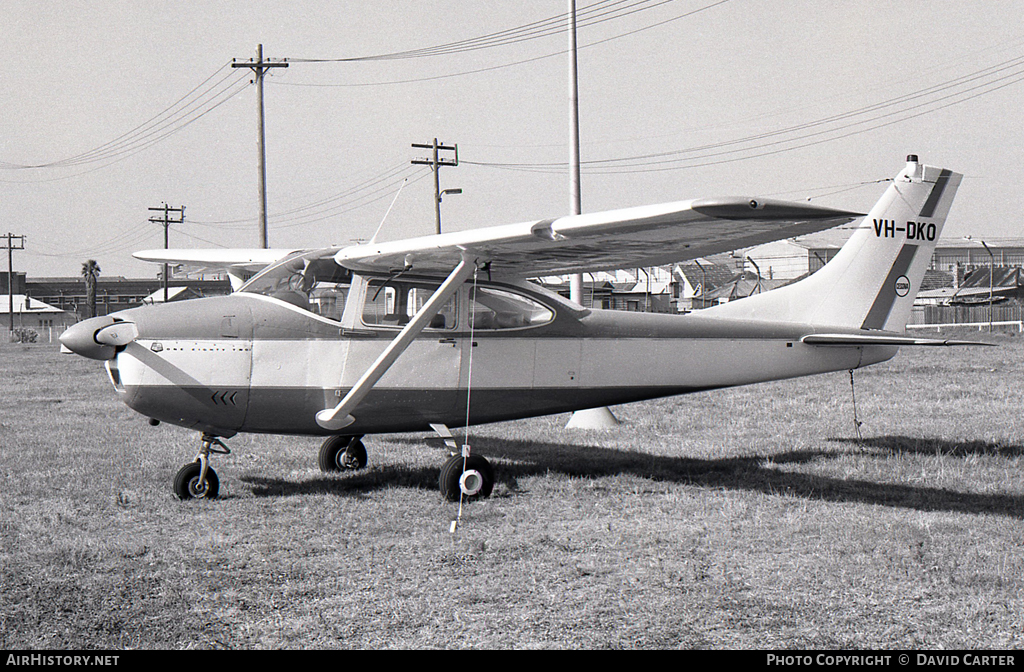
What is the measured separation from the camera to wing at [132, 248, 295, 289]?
995 centimetres

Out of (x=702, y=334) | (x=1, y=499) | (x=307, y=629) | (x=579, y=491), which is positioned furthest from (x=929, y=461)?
(x=1, y=499)

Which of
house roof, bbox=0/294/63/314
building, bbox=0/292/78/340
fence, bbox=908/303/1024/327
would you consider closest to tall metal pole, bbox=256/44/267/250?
fence, bbox=908/303/1024/327

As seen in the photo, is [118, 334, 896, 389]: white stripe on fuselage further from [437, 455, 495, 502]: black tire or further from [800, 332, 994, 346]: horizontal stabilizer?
[437, 455, 495, 502]: black tire

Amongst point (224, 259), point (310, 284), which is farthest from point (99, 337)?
point (224, 259)

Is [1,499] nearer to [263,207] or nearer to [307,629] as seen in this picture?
[307,629]

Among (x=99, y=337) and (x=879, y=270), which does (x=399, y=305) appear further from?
(x=879, y=270)

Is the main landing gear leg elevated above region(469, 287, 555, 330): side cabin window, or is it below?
below

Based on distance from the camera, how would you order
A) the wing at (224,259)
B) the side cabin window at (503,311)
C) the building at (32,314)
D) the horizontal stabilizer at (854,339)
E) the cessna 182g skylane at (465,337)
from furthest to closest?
the building at (32,314) → the wing at (224,259) → the horizontal stabilizer at (854,339) → the side cabin window at (503,311) → the cessna 182g skylane at (465,337)

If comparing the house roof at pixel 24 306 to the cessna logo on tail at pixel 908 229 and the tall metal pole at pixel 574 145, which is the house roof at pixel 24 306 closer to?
the tall metal pole at pixel 574 145

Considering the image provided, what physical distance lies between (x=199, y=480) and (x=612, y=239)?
13.2ft

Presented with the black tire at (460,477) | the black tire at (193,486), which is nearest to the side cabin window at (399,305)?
the black tire at (460,477)

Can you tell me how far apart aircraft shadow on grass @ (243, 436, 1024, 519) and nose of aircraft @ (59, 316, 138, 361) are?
1.80 m

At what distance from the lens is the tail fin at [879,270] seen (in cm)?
943
